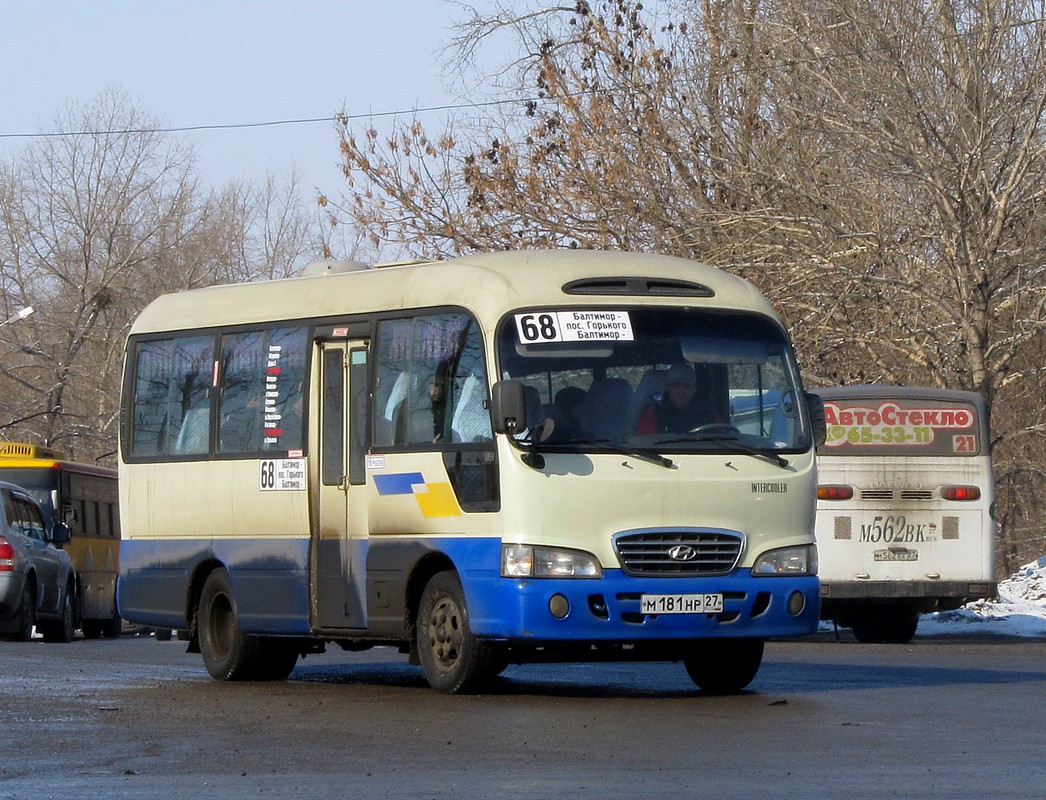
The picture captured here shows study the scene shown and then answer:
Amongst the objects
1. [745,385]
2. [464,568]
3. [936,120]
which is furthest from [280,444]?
[936,120]

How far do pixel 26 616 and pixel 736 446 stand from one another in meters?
14.3

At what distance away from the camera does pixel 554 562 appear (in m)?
12.5

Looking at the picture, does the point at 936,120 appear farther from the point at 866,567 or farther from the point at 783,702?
the point at 783,702

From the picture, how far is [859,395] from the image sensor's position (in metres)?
21.2

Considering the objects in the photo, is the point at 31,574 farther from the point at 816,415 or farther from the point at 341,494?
the point at 816,415

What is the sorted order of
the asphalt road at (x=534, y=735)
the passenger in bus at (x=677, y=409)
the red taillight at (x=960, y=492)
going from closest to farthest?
the asphalt road at (x=534, y=735) < the passenger in bus at (x=677, y=409) < the red taillight at (x=960, y=492)

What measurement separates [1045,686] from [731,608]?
2.69 meters

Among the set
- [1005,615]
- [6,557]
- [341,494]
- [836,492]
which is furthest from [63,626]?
[341,494]

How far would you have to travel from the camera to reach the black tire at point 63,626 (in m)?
27.6

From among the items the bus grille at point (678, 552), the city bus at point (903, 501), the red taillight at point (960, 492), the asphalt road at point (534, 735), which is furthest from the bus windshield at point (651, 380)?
the red taillight at point (960, 492)

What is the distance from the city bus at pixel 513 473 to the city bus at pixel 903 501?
7.61 m

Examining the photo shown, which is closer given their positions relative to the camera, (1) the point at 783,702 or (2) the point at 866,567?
(1) the point at 783,702

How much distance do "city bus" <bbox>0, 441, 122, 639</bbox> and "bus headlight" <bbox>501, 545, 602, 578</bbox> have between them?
67.8ft

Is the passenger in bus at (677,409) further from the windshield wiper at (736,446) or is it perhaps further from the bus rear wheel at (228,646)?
the bus rear wheel at (228,646)
